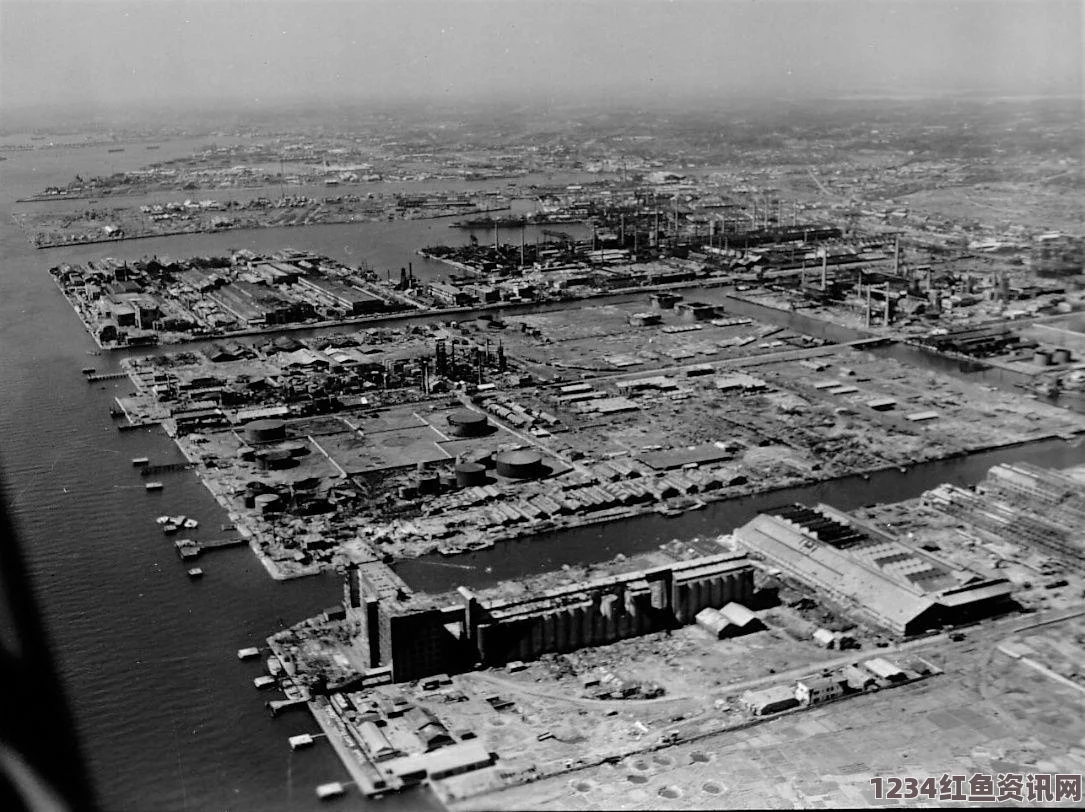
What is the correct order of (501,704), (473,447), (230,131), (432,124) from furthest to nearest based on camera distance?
(432,124) → (230,131) → (473,447) → (501,704)

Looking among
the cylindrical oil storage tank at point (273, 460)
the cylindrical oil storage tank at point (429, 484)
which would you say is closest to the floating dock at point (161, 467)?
the cylindrical oil storage tank at point (273, 460)

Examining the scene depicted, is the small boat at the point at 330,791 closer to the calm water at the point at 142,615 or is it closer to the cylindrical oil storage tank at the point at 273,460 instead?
the calm water at the point at 142,615

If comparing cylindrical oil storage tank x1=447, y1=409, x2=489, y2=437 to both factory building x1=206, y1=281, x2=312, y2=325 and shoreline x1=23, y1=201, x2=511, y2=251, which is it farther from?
shoreline x1=23, y1=201, x2=511, y2=251

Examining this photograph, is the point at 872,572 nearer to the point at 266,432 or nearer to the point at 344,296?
the point at 266,432

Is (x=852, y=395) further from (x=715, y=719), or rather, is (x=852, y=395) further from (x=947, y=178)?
(x=947, y=178)

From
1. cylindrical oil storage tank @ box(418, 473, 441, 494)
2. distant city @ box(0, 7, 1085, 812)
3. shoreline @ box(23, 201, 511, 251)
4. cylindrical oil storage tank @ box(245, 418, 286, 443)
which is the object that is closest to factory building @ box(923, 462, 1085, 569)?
distant city @ box(0, 7, 1085, 812)

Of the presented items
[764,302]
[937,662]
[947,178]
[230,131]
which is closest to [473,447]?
[937,662]
